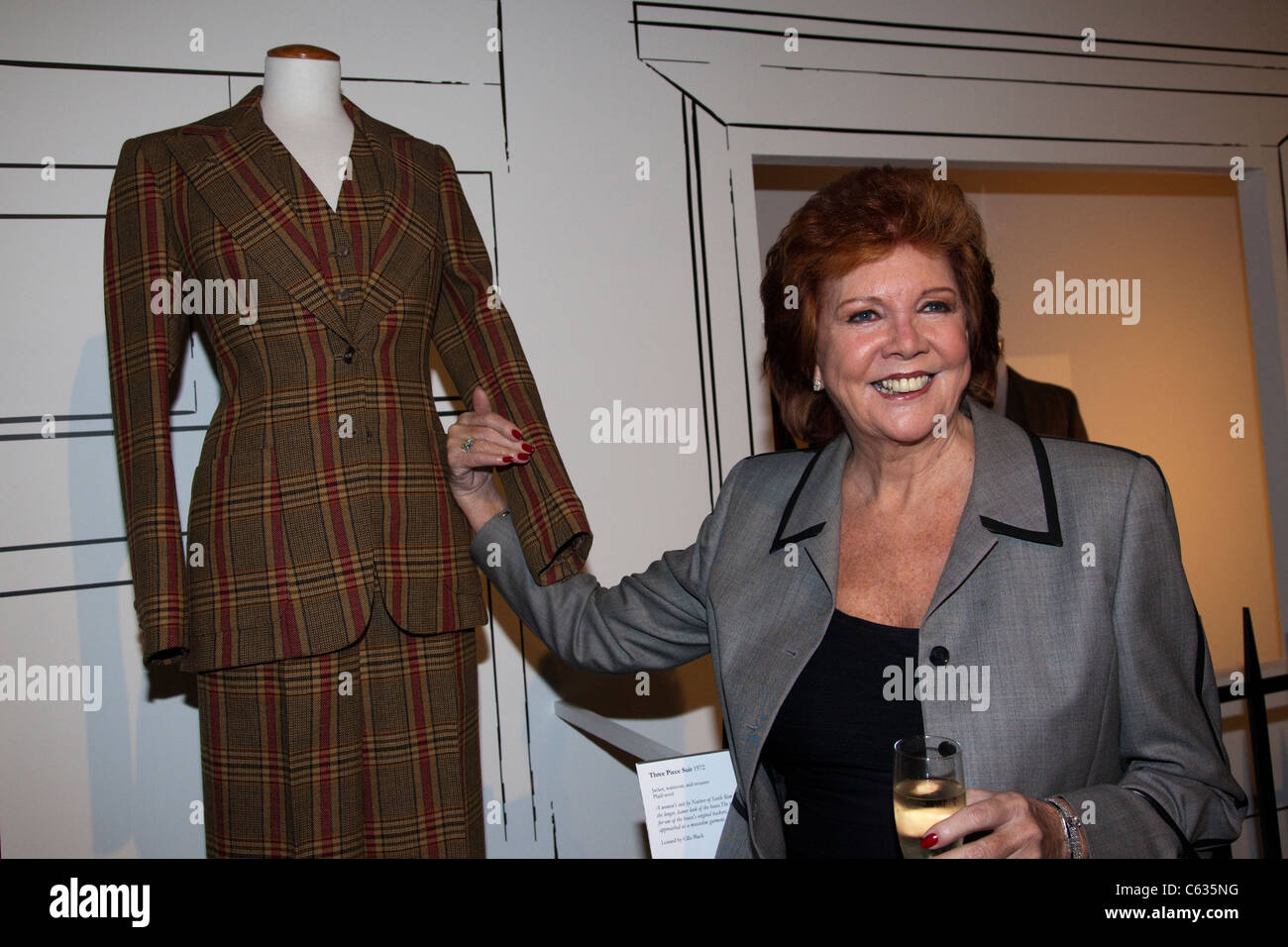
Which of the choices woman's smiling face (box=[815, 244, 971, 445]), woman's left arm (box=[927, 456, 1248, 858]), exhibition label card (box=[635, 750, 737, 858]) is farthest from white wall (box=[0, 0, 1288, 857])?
woman's left arm (box=[927, 456, 1248, 858])

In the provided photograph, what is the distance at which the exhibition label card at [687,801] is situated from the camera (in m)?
1.75

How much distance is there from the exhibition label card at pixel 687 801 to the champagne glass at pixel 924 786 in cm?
69

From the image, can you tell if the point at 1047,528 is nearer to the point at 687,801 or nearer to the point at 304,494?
the point at 687,801

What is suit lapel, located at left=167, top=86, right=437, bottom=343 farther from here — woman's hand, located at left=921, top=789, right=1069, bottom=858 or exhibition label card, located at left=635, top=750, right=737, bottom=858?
woman's hand, located at left=921, top=789, right=1069, bottom=858

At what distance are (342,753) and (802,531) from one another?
0.80 meters

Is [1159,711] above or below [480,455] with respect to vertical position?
below

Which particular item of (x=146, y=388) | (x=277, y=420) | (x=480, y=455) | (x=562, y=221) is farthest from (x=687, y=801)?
(x=562, y=221)

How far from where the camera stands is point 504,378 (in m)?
1.87

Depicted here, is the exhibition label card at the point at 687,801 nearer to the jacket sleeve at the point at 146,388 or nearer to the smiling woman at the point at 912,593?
the smiling woman at the point at 912,593

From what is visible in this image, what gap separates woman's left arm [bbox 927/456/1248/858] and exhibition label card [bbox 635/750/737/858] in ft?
2.14

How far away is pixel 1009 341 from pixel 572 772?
3271 millimetres

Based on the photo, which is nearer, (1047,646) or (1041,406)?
(1047,646)

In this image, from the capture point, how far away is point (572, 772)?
2.58m
